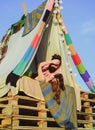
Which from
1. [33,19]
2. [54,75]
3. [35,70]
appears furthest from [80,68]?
[33,19]

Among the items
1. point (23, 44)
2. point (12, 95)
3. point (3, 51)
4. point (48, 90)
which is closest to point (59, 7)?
point (23, 44)

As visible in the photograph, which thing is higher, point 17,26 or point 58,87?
point 17,26

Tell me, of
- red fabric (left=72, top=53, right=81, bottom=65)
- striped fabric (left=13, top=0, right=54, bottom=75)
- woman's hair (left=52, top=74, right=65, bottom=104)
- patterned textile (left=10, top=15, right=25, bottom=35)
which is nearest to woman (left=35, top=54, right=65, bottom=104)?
woman's hair (left=52, top=74, right=65, bottom=104)

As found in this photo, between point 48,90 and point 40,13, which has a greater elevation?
point 40,13

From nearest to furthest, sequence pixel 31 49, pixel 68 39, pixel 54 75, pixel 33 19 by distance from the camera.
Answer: pixel 54 75, pixel 31 49, pixel 33 19, pixel 68 39

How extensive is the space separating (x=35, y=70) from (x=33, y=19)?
1920mm

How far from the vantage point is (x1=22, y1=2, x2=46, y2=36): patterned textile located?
12359mm

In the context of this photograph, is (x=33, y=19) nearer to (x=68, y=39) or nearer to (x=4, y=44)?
(x=68, y=39)

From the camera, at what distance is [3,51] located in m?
13.9

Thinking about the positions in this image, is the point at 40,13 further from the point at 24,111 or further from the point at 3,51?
the point at 24,111

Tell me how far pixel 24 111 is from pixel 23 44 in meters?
2.53

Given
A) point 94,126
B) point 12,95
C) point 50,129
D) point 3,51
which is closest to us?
point 12,95

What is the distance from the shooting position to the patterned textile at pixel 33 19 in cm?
1236

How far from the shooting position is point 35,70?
1244 centimetres
